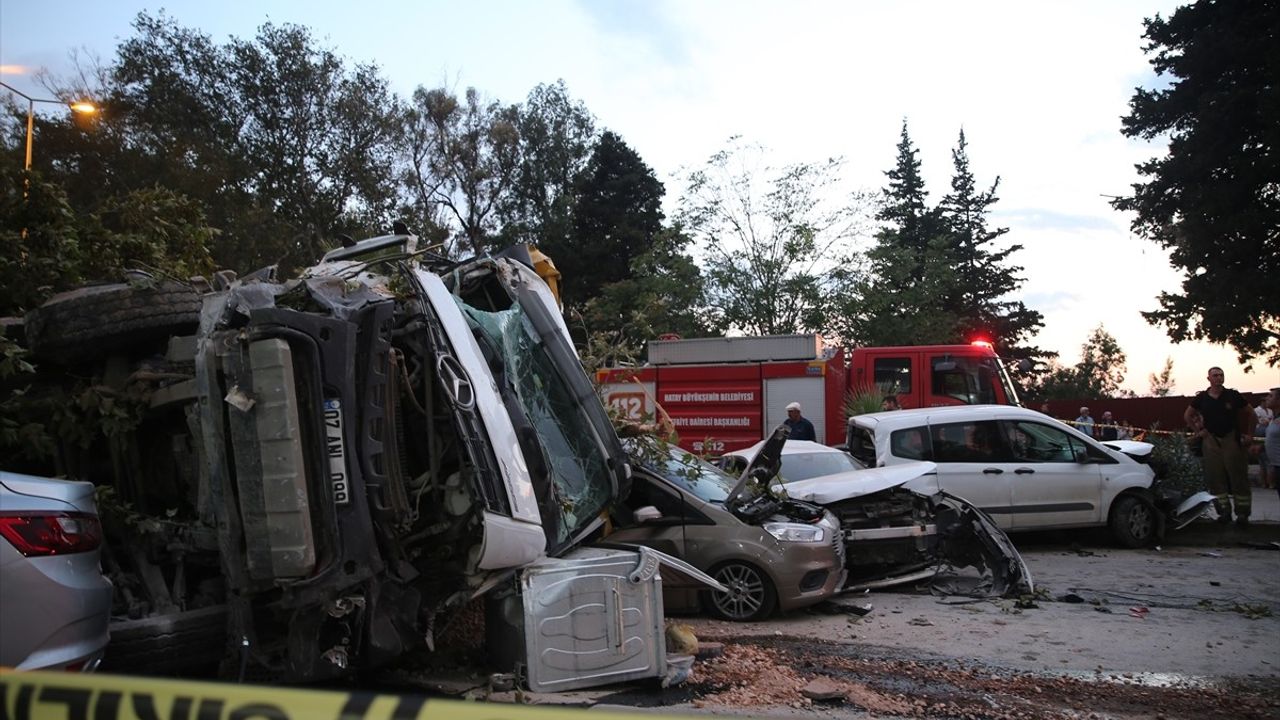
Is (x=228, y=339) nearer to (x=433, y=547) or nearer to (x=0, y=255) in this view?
(x=433, y=547)

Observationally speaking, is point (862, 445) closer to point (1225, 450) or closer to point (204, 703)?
point (1225, 450)

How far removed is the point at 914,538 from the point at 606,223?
2851 cm

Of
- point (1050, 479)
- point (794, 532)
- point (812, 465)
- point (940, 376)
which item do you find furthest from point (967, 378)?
point (794, 532)

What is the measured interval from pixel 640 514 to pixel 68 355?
3.43 m

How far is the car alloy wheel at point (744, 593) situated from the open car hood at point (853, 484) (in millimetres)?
902

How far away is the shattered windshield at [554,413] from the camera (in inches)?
181

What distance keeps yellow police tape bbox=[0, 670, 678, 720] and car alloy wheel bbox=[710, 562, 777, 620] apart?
17.0ft

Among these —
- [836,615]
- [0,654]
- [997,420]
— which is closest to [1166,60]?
[997,420]

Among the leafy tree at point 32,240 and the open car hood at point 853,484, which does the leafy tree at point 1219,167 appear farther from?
the leafy tree at point 32,240

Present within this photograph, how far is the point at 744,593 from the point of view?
6406 millimetres

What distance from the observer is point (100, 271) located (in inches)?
217

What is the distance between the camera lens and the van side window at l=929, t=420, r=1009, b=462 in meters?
9.41

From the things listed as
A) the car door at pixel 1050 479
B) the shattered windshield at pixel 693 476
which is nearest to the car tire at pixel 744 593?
the shattered windshield at pixel 693 476

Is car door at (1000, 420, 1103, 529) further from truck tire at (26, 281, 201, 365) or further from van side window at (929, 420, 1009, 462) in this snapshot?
truck tire at (26, 281, 201, 365)
